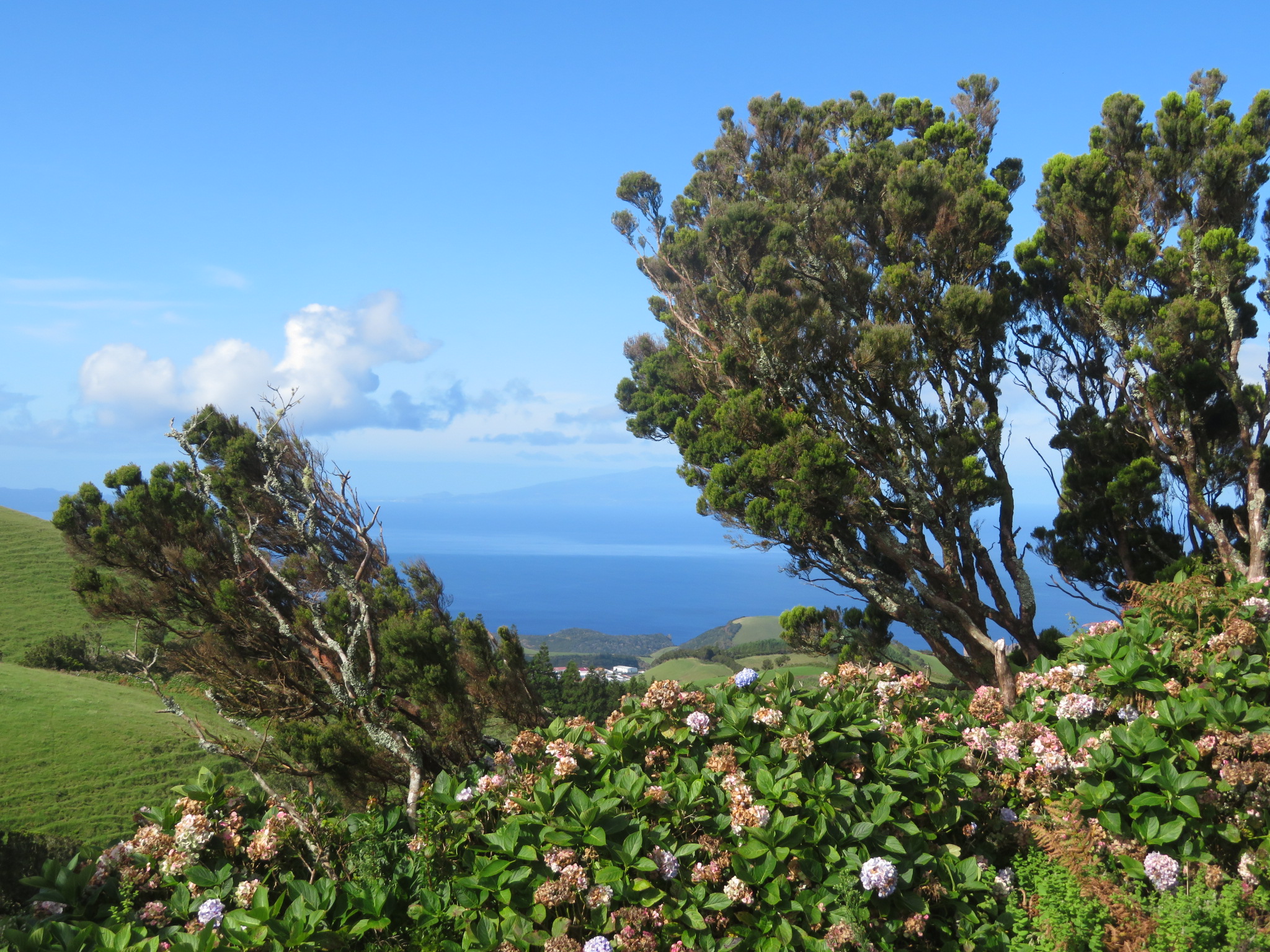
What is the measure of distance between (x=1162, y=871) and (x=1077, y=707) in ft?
2.67

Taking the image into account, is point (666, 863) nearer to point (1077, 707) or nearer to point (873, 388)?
point (1077, 707)

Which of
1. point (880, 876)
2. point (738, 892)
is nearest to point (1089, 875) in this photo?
point (880, 876)

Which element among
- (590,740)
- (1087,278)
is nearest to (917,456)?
(1087,278)

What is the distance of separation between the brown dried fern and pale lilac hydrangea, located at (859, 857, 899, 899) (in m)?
0.71

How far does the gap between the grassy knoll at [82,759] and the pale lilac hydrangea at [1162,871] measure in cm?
888

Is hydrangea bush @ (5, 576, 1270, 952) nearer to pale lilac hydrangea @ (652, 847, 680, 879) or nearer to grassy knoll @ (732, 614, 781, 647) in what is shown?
pale lilac hydrangea @ (652, 847, 680, 879)

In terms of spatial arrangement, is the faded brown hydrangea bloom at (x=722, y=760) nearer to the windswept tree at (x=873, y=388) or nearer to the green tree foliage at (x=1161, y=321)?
the windswept tree at (x=873, y=388)

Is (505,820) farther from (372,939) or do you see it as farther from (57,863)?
(57,863)

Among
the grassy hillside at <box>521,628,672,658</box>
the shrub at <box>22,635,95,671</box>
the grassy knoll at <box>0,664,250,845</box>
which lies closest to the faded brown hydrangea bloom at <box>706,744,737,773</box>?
the grassy knoll at <box>0,664,250,845</box>

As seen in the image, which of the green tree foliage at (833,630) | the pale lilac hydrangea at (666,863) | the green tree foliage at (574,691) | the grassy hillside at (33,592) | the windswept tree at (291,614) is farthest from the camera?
the grassy hillside at (33,592)

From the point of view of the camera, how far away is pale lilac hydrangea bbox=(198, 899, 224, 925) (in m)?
2.71

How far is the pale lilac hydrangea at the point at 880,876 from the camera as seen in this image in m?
2.78

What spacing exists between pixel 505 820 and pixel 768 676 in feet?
6.74

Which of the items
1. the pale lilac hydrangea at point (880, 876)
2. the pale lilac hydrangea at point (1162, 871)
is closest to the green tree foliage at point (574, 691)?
the pale lilac hydrangea at point (880, 876)
